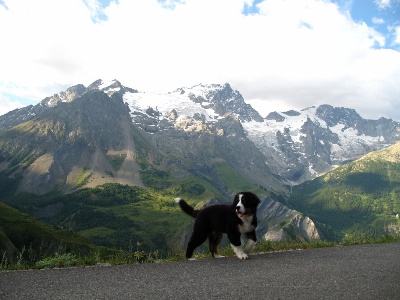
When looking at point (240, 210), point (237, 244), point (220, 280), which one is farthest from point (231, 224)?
point (220, 280)

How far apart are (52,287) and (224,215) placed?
6538 millimetres

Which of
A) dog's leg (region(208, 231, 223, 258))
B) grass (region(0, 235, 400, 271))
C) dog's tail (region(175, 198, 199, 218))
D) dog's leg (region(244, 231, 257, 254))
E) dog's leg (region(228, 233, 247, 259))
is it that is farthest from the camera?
dog's tail (region(175, 198, 199, 218))

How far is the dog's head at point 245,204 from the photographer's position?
12.8 m

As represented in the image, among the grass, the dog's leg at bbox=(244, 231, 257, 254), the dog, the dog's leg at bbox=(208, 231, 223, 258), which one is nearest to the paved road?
the dog's leg at bbox=(244, 231, 257, 254)

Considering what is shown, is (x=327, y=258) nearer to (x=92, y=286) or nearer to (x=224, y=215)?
(x=224, y=215)

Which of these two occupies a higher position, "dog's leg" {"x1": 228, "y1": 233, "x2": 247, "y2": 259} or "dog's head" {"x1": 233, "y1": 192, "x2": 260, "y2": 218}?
"dog's head" {"x1": 233, "y1": 192, "x2": 260, "y2": 218}

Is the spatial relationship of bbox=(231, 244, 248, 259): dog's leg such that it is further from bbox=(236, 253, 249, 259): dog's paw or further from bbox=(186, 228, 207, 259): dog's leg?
bbox=(186, 228, 207, 259): dog's leg

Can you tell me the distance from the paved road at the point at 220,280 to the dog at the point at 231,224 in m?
0.72

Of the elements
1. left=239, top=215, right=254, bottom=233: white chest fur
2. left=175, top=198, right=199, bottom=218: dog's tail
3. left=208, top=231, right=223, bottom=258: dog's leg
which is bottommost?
left=208, top=231, right=223, bottom=258: dog's leg

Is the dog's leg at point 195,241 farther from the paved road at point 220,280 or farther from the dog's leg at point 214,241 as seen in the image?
the paved road at point 220,280

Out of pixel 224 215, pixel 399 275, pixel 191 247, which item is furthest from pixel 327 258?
pixel 191 247

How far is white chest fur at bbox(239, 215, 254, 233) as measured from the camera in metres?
13.1

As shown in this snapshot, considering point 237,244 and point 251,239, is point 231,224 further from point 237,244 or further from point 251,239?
point 251,239

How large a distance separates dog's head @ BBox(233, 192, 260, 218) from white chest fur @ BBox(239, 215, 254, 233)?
5.9 inches
